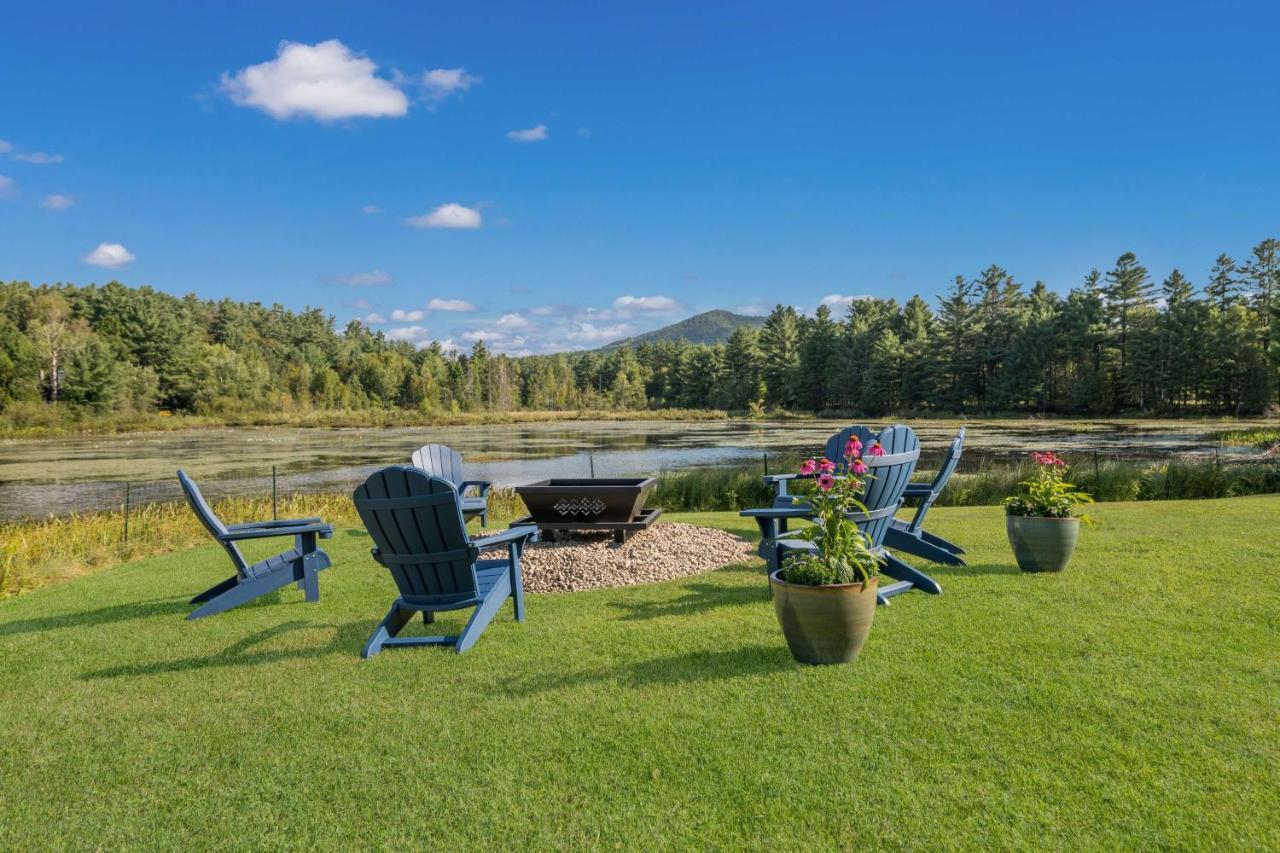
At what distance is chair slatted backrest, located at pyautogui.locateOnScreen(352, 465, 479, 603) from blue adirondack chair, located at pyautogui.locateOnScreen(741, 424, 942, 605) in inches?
70.0

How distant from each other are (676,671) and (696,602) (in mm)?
1376

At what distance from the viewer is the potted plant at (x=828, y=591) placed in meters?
3.39

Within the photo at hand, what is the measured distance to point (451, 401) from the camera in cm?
7262

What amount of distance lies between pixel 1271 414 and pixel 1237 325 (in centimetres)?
538

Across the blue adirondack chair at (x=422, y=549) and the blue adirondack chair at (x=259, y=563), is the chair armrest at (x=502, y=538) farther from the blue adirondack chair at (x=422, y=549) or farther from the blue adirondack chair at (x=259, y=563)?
the blue adirondack chair at (x=259, y=563)

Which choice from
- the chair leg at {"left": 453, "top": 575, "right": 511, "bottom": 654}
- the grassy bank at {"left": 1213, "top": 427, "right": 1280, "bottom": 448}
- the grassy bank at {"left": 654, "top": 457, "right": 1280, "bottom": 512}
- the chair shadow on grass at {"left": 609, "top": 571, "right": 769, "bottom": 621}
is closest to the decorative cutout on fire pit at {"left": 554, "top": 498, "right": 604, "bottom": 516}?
the chair shadow on grass at {"left": 609, "top": 571, "right": 769, "bottom": 621}

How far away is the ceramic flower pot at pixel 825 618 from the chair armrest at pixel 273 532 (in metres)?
3.32

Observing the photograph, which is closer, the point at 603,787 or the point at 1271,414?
the point at 603,787

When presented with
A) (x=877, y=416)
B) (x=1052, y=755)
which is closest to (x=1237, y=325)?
(x=877, y=416)

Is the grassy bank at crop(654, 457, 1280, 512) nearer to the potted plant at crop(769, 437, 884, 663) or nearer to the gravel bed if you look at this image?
the gravel bed

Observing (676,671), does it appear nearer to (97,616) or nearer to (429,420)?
(97,616)

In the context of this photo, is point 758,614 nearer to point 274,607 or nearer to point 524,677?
point 524,677

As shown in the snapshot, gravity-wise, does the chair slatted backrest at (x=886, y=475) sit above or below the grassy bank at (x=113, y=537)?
above

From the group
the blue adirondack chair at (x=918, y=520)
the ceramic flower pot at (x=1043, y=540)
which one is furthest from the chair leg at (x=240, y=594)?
the ceramic flower pot at (x=1043, y=540)
